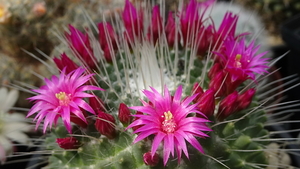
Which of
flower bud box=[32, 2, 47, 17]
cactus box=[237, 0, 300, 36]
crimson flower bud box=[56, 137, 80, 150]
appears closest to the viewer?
crimson flower bud box=[56, 137, 80, 150]

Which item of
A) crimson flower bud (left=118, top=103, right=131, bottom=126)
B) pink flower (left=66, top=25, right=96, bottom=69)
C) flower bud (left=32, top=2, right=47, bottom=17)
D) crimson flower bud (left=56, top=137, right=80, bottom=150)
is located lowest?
crimson flower bud (left=56, top=137, right=80, bottom=150)

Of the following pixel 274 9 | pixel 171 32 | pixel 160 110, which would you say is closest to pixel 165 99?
pixel 160 110

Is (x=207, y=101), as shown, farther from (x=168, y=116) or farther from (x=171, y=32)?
(x=171, y=32)

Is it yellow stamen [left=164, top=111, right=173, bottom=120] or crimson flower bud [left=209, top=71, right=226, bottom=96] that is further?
crimson flower bud [left=209, top=71, right=226, bottom=96]

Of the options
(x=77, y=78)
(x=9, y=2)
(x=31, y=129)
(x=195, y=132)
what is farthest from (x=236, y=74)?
(x=9, y=2)

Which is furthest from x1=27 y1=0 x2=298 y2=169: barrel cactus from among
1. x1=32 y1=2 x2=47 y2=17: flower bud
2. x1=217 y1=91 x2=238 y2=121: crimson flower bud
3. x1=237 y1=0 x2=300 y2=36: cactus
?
x1=237 y1=0 x2=300 y2=36: cactus

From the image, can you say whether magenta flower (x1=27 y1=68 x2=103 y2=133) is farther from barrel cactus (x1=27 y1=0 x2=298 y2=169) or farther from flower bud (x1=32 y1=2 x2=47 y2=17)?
flower bud (x1=32 y1=2 x2=47 y2=17)
